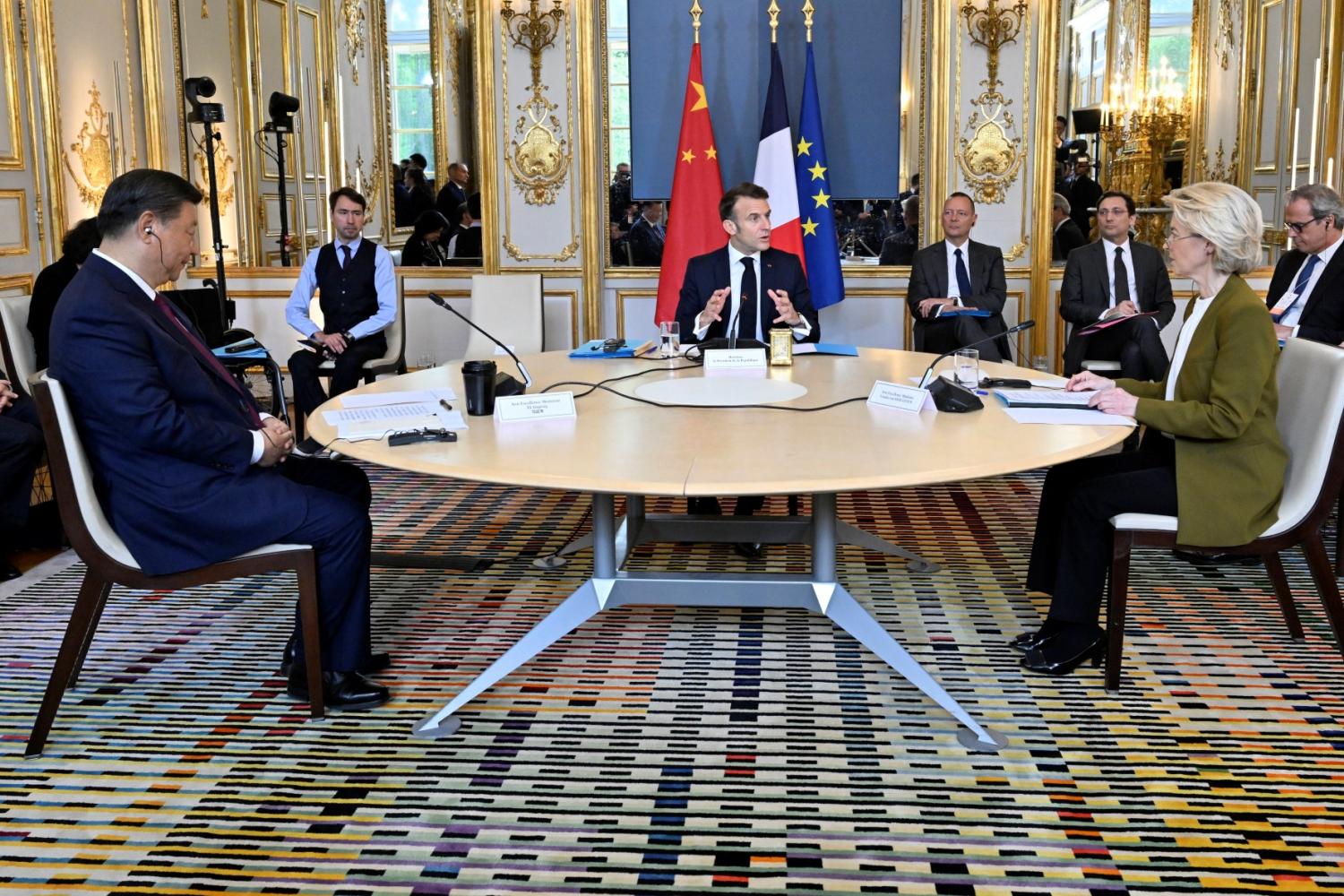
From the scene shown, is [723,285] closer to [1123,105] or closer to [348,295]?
[348,295]

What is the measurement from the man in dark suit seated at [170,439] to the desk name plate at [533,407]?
1.36 feet

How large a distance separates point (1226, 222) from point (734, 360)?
58.5 inches

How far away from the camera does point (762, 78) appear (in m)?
6.58

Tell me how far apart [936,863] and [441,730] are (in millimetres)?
1159

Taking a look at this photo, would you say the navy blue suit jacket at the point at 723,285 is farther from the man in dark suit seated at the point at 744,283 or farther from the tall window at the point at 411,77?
the tall window at the point at 411,77

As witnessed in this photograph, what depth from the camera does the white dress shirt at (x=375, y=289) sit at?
19.8 feet

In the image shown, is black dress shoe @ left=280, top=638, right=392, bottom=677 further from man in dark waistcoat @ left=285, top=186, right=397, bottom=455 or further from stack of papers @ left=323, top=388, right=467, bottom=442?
man in dark waistcoat @ left=285, top=186, right=397, bottom=455

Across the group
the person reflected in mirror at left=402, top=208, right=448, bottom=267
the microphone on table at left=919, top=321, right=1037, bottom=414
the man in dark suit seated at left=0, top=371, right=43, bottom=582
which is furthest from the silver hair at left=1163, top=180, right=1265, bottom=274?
the person reflected in mirror at left=402, top=208, right=448, bottom=267

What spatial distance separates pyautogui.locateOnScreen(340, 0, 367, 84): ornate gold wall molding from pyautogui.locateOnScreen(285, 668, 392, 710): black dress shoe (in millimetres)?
5237

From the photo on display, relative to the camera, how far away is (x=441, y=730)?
2.78 meters

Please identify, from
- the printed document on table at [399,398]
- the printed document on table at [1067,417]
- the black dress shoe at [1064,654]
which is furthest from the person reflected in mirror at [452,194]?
the black dress shoe at [1064,654]

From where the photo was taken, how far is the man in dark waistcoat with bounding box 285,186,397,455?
598 cm

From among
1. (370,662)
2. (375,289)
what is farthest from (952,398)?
(375,289)

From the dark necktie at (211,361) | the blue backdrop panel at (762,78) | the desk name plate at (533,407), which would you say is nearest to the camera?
the dark necktie at (211,361)
